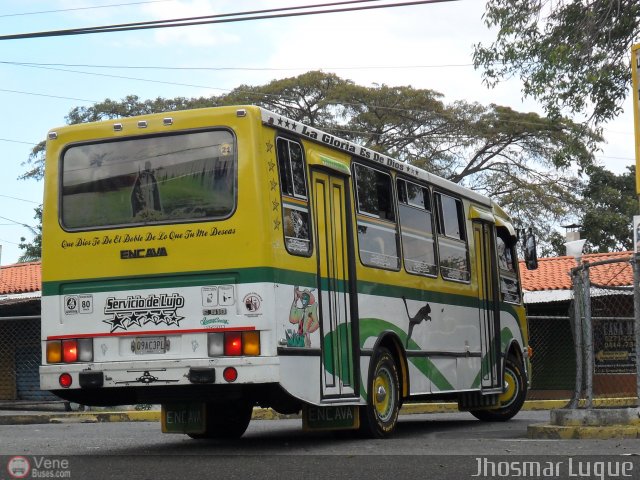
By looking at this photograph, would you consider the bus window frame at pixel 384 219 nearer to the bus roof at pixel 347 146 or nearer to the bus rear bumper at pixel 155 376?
the bus roof at pixel 347 146

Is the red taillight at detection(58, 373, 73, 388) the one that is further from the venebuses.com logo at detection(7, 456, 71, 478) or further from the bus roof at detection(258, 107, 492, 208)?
the bus roof at detection(258, 107, 492, 208)

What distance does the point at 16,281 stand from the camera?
29344 millimetres

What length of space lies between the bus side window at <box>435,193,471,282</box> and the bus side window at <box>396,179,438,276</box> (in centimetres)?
31

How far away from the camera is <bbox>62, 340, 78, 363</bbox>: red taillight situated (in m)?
10.5

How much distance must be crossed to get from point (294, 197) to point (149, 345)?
191 centimetres

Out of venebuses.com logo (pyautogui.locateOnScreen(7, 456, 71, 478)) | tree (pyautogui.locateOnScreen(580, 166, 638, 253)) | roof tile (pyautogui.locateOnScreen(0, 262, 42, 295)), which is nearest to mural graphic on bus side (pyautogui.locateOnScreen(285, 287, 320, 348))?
venebuses.com logo (pyautogui.locateOnScreen(7, 456, 71, 478))

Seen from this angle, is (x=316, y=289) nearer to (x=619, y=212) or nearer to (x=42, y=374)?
(x=42, y=374)

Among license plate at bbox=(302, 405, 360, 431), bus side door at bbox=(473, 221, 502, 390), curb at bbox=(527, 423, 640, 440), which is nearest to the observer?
curb at bbox=(527, 423, 640, 440)

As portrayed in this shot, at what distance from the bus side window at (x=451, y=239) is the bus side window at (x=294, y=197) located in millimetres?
3644

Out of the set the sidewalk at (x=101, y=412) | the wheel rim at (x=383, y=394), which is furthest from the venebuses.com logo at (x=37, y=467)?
the sidewalk at (x=101, y=412)

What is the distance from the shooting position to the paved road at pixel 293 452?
27.0 ft

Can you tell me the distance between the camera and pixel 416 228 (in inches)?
Result: 527

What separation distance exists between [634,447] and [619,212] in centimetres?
3272

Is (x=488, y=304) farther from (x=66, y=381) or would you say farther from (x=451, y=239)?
(x=66, y=381)
